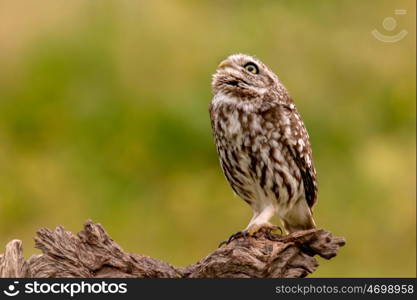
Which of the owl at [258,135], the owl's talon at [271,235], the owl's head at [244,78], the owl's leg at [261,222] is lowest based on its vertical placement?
the owl's talon at [271,235]

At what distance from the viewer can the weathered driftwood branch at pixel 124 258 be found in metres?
5.13

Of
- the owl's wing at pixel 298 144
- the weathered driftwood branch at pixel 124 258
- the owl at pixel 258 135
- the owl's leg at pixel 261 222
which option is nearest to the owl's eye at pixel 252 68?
the owl at pixel 258 135

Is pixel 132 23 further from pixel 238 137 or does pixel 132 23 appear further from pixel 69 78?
pixel 238 137

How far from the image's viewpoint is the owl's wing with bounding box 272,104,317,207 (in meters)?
5.61

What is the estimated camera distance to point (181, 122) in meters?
10.1

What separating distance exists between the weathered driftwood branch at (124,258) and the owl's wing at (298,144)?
66 centimetres

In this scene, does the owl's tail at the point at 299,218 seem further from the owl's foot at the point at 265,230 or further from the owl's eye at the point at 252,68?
the owl's eye at the point at 252,68

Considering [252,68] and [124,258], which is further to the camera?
[252,68]

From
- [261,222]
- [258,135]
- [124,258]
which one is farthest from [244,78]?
[124,258]

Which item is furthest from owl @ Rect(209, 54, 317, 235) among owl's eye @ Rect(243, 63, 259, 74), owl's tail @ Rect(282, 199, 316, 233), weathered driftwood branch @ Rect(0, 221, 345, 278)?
weathered driftwood branch @ Rect(0, 221, 345, 278)

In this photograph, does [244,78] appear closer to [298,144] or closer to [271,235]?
[298,144]

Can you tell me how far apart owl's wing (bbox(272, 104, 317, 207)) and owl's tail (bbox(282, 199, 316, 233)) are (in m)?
0.09

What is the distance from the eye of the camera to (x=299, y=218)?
6000mm

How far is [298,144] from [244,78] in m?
0.53
